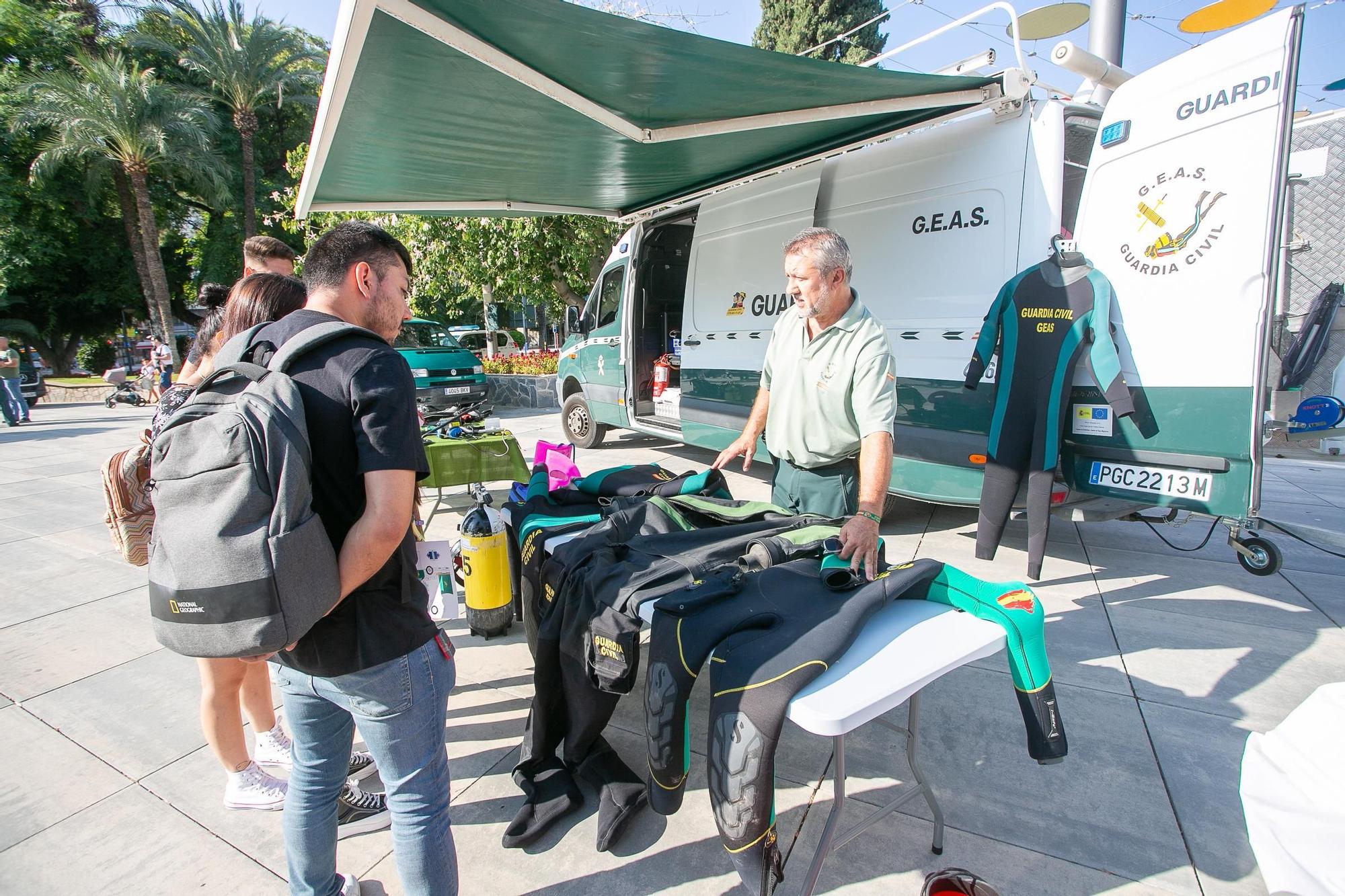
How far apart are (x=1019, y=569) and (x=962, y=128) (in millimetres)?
2975

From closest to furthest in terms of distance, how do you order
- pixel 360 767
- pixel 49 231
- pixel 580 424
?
pixel 360 767 < pixel 580 424 < pixel 49 231

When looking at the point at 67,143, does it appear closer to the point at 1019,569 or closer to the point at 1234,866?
the point at 1019,569

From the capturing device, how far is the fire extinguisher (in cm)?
794

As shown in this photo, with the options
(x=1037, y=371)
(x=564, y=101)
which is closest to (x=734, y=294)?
(x=564, y=101)

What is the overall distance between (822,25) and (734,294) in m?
20.4

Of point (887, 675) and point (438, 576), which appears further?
point (438, 576)

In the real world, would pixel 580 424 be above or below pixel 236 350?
below

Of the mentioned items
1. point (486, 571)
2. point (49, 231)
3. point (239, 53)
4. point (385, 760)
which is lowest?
point (486, 571)

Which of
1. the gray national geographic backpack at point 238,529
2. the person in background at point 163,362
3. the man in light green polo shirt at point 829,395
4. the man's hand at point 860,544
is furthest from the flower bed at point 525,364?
the gray national geographic backpack at point 238,529

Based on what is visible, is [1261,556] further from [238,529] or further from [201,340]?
[201,340]

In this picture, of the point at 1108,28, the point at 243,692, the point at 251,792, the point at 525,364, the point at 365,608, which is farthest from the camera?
the point at 525,364

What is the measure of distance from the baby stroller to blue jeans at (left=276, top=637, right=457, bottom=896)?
17.1 meters

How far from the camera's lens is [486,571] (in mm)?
3264

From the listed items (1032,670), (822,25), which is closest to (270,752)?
(1032,670)
